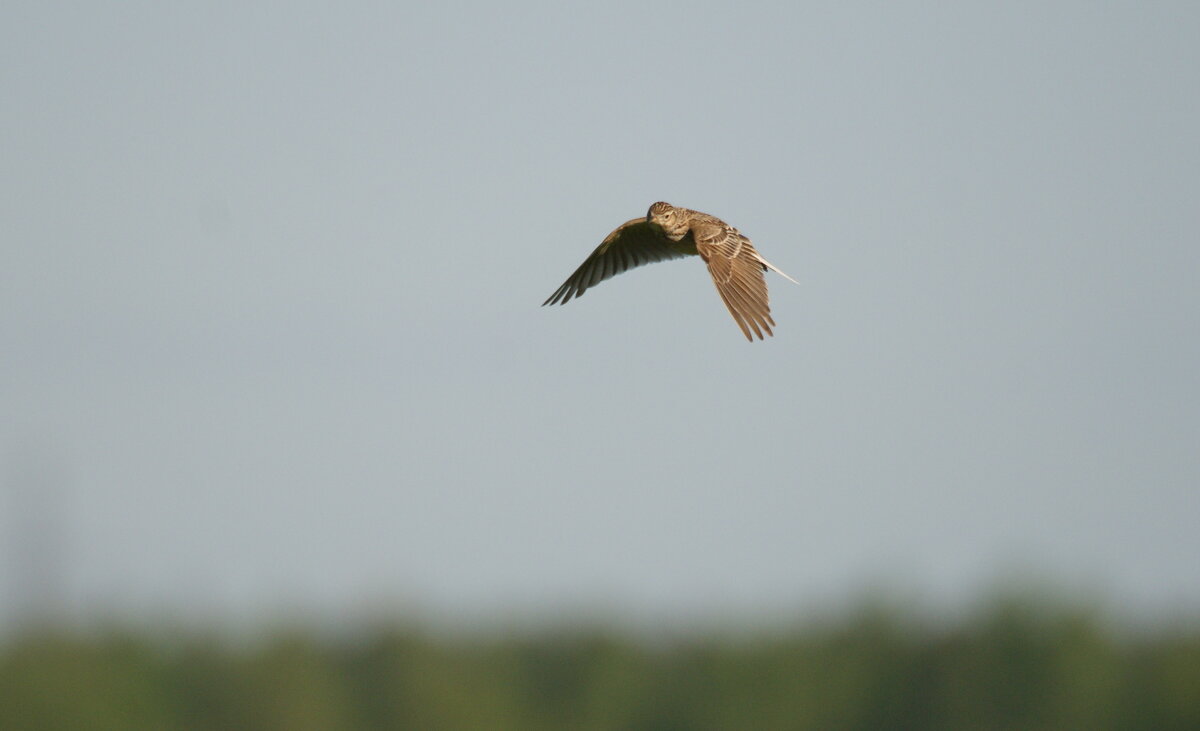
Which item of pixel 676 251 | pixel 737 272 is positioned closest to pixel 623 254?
pixel 676 251

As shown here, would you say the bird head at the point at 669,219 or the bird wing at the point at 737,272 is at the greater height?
the bird head at the point at 669,219

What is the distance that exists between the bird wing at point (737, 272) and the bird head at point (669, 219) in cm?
11

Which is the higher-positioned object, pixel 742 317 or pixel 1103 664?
pixel 1103 664

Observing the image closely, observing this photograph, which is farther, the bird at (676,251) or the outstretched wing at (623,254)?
the outstretched wing at (623,254)

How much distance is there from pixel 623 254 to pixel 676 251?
49 cm

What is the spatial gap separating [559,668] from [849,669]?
7.91 m

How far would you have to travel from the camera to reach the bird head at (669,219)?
15.0 metres

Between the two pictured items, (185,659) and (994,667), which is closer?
(185,659)

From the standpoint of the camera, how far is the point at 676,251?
51.4 feet

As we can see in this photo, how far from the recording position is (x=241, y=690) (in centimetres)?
3731

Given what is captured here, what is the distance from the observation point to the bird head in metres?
15.0

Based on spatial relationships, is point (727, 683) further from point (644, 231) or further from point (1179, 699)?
point (644, 231)

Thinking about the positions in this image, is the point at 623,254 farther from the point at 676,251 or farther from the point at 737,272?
the point at 737,272

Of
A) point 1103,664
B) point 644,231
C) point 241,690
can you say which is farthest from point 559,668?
point 644,231
